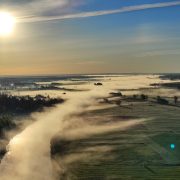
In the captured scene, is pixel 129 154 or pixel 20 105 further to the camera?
pixel 20 105

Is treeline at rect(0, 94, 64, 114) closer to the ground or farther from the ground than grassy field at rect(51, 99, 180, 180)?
farther from the ground

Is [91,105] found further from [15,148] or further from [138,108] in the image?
[15,148]

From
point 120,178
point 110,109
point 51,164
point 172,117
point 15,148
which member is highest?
point 110,109

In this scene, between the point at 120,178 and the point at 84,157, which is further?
the point at 84,157

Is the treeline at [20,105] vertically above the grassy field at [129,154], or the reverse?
the treeline at [20,105]

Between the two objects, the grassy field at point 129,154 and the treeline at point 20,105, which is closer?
the grassy field at point 129,154

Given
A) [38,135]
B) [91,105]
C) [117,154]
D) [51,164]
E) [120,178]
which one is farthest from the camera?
[91,105]

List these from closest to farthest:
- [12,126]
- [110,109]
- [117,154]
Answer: [117,154]
[12,126]
[110,109]

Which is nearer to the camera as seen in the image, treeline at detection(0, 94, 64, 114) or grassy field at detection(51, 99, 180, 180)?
grassy field at detection(51, 99, 180, 180)

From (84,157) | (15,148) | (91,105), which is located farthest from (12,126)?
(91,105)

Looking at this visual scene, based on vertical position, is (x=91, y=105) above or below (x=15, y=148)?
above

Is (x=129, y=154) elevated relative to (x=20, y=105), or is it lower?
lower
